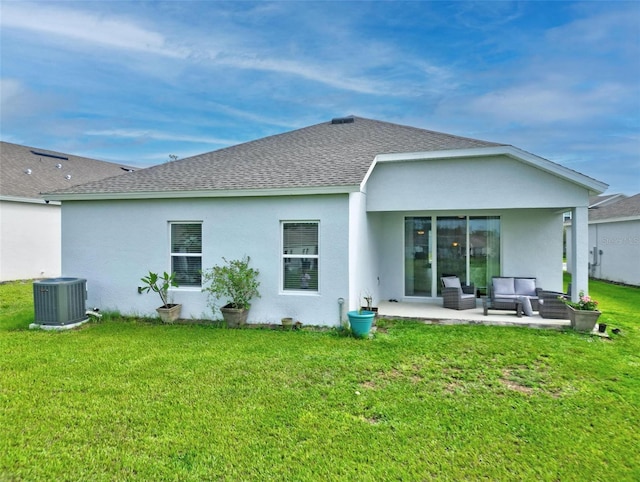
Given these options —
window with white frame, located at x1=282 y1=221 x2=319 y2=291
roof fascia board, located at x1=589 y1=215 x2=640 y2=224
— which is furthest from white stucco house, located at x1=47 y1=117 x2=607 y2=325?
roof fascia board, located at x1=589 y1=215 x2=640 y2=224

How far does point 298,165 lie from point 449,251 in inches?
228

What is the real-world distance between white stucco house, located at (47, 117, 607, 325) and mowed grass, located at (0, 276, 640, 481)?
188 centimetres

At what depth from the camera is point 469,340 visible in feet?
23.5

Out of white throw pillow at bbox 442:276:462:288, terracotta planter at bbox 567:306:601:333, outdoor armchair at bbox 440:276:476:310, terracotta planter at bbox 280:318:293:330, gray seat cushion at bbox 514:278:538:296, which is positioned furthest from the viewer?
white throw pillow at bbox 442:276:462:288

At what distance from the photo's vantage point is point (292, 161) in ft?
34.0

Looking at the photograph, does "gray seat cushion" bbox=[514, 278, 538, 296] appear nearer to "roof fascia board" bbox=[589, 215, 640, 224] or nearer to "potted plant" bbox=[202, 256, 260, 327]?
"potted plant" bbox=[202, 256, 260, 327]

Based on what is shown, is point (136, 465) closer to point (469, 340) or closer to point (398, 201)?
point (469, 340)

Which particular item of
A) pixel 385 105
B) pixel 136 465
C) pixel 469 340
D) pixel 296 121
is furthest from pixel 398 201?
pixel 296 121

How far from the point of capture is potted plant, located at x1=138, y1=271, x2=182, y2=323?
346 inches

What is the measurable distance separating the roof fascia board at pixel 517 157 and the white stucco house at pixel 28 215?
1467 cm

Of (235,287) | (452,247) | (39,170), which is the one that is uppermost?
(39,170)

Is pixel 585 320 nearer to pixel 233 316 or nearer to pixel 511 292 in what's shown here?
pixel 511 292

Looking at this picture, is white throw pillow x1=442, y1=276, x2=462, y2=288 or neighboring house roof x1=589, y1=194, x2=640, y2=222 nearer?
white throw pillow x1=442, y1=276, x2=462, y2=288

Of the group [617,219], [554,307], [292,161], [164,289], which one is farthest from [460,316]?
[617,219]
